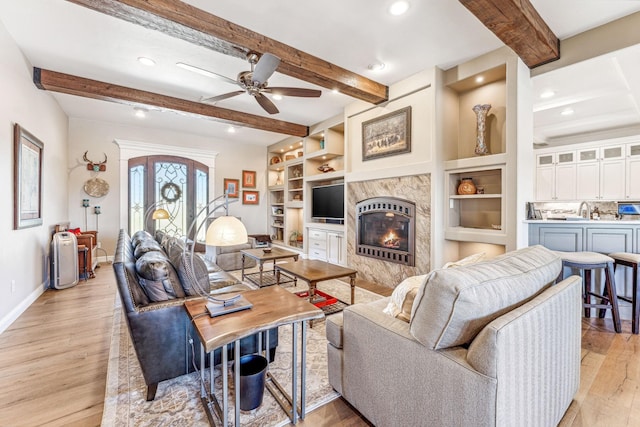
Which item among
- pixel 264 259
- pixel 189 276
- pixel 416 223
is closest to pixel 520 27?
pixel 416 223

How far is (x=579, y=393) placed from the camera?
6.04 ft

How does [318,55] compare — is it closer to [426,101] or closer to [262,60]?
[262,60]

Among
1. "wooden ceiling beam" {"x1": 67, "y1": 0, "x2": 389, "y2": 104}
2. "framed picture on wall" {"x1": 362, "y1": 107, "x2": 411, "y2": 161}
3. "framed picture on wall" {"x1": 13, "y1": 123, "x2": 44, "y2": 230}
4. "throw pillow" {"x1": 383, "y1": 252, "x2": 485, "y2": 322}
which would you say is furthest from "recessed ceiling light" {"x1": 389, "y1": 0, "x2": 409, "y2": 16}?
"framed picture on wall" {"x1": 13, "y1": 123, "x2": 44, "y2": 230}

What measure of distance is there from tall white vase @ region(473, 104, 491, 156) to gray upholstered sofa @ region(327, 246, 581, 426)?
2.24 m

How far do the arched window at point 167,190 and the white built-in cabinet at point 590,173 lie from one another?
25.6ft

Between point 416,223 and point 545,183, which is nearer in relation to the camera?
point 416,223

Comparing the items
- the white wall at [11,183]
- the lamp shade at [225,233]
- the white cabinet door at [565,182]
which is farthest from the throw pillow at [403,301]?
the white cabinet door at [565,182]

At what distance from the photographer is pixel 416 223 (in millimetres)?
3918

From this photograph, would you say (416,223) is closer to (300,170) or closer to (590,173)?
(300,170)

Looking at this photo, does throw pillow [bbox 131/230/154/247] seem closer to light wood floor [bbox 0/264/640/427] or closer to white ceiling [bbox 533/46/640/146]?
light wood floor [bbox 0/264/640/427]

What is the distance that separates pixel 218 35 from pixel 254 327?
2658 mm

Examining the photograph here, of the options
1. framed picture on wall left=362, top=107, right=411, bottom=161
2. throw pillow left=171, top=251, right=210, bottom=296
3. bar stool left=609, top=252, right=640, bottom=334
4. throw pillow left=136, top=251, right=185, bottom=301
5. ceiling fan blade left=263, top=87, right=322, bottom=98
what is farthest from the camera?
framed picture on wall left=362, top=107, right=411, bottom=161

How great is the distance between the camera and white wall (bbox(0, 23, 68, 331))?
9.05 ft

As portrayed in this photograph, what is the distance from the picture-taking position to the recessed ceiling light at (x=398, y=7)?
2435mm
